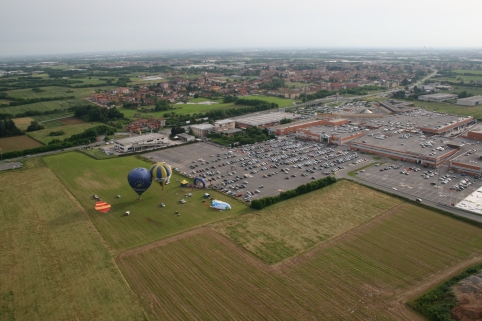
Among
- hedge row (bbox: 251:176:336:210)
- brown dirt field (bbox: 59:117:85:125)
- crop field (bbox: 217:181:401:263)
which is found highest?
brown dirt field (bbox: 59:117:85:125)

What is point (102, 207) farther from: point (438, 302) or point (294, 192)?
point (438, 302)

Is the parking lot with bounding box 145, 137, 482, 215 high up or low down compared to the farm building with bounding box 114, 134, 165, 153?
down

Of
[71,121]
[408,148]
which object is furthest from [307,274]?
[71,121]

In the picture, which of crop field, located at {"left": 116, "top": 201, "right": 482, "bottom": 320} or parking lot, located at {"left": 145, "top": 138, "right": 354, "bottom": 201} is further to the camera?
parking lot, located at {"left": 145, "top": 138, "right": 354, "bottom": 201}

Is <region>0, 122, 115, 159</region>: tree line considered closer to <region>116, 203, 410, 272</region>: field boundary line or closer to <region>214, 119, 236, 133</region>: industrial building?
<region>214, 119, 236, 133</region>: industrial building

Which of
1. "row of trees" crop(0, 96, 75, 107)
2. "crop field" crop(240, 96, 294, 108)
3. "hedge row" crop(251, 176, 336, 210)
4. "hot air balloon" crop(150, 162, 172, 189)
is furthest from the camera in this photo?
"crop field" crop(240, 96, 294, 108)

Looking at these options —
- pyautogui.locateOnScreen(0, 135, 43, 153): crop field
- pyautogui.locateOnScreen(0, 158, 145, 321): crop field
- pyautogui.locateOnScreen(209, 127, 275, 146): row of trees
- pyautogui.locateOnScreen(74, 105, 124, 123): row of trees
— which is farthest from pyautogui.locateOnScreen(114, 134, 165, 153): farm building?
pyautogui.locateOnScreen(74, 105, 124, 123): row of trees

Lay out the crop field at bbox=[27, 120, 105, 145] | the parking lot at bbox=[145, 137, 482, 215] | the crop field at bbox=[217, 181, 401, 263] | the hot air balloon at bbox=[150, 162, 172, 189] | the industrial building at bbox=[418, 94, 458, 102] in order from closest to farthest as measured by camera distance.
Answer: the crop field at bbox=[217, 181, 401, 263]
the hot air balloon at bbox=[150, 162, 172, 189]
the parking lot at bbox=[145, 137, 482, 215]
the crop field at bbox=[27, 120, 105, 145]
the industrial building at bbox=[418, 94, 458, 102]

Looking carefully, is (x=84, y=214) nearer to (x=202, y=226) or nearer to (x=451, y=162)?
(x=202, y=226)
